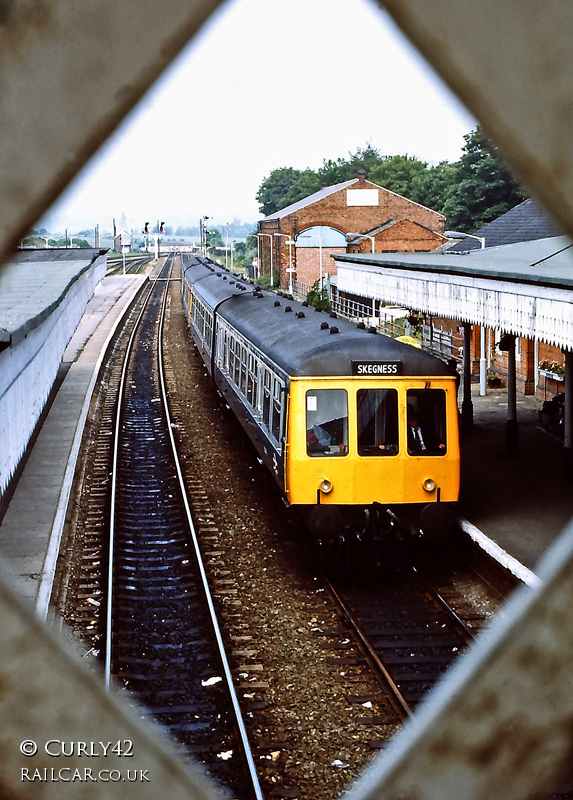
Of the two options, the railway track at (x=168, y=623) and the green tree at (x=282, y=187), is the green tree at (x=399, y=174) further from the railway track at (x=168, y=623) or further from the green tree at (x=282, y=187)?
the railway track at (x=168, y=623)

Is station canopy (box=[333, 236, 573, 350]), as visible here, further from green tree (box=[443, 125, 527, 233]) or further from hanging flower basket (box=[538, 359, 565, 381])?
green tree (box=[443, 125, 527, 233])

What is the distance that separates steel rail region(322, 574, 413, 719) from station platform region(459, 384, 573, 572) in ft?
6.34

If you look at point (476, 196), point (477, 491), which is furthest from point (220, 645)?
point (476, 196)

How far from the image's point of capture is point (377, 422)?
30.9 ft

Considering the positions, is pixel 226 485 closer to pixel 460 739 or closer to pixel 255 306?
pixel 255 306

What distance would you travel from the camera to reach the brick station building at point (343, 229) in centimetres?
5006

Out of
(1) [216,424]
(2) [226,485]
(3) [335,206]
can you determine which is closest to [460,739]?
(2) [226,485]

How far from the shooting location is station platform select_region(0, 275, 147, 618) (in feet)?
30.0

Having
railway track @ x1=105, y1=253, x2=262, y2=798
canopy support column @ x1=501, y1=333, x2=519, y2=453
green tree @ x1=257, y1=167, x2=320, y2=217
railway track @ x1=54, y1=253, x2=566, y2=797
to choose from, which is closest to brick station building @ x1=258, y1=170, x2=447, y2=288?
green tree @ x1=257, y1=167, x2=320, y2=217

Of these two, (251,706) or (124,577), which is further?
(124,577)

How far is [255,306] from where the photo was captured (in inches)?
600

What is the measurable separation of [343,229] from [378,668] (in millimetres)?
46609

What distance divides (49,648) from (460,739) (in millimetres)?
381

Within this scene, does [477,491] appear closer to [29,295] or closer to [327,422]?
[327,422]
